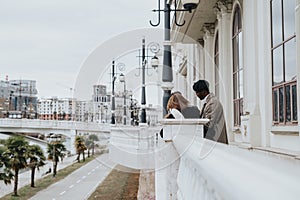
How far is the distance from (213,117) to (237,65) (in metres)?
5.31

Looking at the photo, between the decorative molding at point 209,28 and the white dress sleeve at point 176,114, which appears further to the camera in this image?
the decorative molding at point 209,28

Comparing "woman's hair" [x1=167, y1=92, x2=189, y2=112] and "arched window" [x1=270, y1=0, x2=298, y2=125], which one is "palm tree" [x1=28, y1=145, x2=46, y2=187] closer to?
"arched window" [x1=270, y1=0, x2=298, y2=125]

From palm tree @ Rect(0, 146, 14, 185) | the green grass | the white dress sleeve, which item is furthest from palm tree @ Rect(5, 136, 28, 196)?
the white dress sleeve

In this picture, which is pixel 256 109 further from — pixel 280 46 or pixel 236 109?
pixel 236 109

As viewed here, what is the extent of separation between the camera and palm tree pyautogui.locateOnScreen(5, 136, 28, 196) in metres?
40.9

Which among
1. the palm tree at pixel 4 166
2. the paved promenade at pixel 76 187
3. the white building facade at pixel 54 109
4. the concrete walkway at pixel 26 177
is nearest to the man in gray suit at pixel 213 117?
the paved promenade at pixel 76 187

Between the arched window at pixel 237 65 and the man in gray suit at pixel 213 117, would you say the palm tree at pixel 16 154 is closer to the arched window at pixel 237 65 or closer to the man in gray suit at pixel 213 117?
the arched window at pixel 237 65

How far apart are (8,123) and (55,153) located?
7.56m

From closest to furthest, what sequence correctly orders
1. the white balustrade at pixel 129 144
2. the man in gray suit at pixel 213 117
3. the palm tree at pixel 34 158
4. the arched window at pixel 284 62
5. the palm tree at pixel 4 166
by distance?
the man in gray suit at pixel 213 117, the arched window at pixel 284 62, the white balustrade at pixel 129 144, the palm tree at pixel 4 166, the palm tree at pixel 34 158

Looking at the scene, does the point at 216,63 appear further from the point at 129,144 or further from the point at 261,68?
the point at 129,144

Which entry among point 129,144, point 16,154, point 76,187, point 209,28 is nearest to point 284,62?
point 209,28

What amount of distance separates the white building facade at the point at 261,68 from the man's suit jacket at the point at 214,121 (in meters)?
1.02

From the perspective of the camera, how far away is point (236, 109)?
1027 cm

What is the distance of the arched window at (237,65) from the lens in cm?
967
